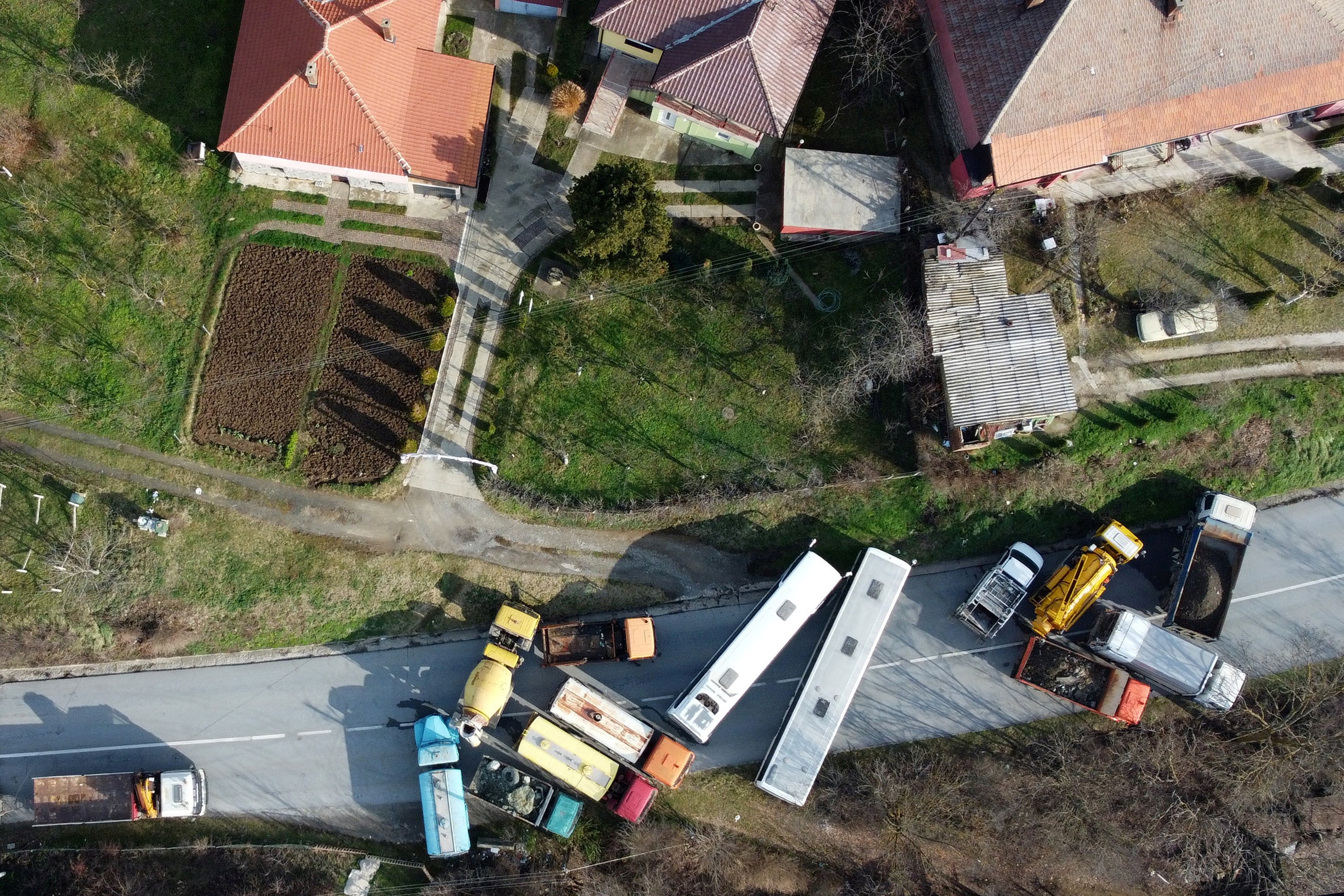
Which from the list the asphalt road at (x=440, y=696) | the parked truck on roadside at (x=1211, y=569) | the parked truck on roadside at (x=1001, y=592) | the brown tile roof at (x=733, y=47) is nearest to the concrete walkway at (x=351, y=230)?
the brown tile roof at (x=733, y=47)

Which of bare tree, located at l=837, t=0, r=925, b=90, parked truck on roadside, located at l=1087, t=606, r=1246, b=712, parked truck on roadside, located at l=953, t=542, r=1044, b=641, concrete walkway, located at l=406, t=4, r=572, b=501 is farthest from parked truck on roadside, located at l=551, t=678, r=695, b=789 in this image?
bare tree, located at l=837, t=0, r=925, b=90

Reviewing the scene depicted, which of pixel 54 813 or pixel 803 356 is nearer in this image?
pixel 54 813

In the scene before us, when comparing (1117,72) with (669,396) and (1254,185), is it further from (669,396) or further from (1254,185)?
(669,396)

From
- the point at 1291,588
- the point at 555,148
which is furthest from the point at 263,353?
the point at 1291,588

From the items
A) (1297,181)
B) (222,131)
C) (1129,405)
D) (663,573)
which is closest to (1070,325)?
(1129,405)

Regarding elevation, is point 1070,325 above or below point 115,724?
above

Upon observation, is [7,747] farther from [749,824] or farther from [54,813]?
[749,824]

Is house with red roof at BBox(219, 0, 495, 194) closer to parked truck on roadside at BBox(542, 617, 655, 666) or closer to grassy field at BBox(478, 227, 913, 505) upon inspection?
grassy field at BBox(478, 227, 913, 505)

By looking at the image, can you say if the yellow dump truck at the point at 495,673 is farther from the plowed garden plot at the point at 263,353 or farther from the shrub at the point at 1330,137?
the shrub at the point at 1330,137
